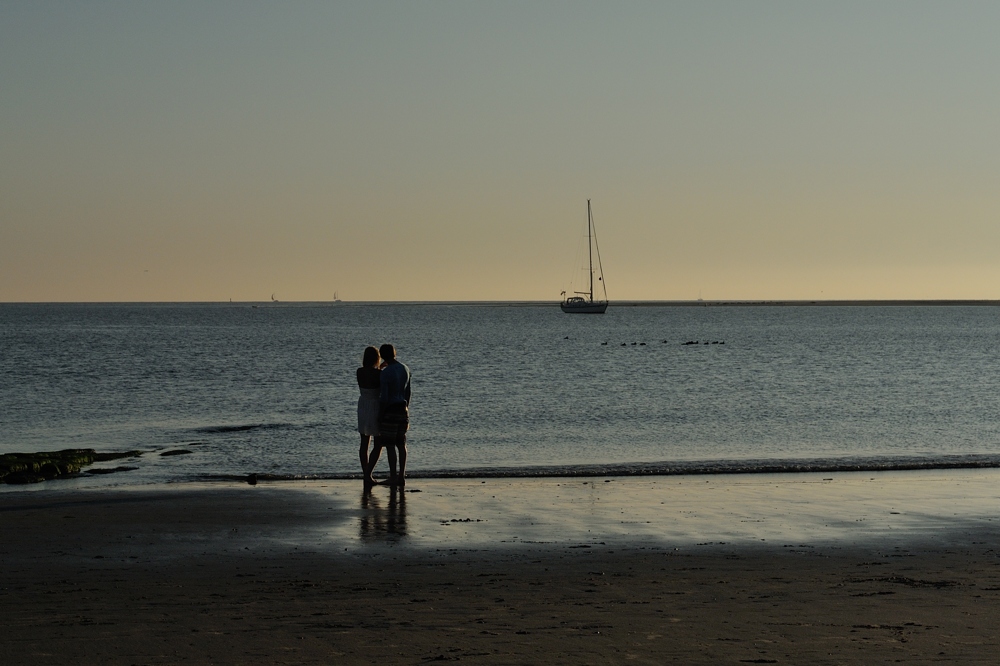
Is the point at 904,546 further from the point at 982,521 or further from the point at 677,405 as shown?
the point at 677,405

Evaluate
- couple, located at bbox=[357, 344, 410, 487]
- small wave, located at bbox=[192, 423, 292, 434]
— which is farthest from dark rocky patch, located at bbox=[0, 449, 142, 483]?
small wave, located at bbox=[192, 423, 292, 434]

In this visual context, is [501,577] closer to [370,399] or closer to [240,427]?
[370,399]

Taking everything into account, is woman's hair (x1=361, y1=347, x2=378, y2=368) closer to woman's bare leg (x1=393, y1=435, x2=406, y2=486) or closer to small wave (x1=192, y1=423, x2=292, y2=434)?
woman's bare leg (x1=393, y1=435, x2=406, y2=486)

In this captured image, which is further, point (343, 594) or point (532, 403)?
point (532, 403)

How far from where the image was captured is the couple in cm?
1623

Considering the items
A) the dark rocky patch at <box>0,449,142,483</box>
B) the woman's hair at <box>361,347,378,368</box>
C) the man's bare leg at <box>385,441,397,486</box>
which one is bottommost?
the dark rocky patch at <box>0,449,142,483</box>

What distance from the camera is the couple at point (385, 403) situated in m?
16.2

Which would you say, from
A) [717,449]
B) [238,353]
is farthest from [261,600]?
[238,353]

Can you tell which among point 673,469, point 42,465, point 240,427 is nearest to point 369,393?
point 673,469

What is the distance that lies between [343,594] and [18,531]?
5.52m

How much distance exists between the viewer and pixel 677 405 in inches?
1529

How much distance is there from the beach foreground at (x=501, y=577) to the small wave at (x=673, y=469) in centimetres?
280

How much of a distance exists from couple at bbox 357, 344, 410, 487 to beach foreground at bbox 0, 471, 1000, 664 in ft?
2.38

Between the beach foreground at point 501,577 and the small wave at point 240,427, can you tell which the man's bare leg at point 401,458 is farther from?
the small wave at point 240,427
